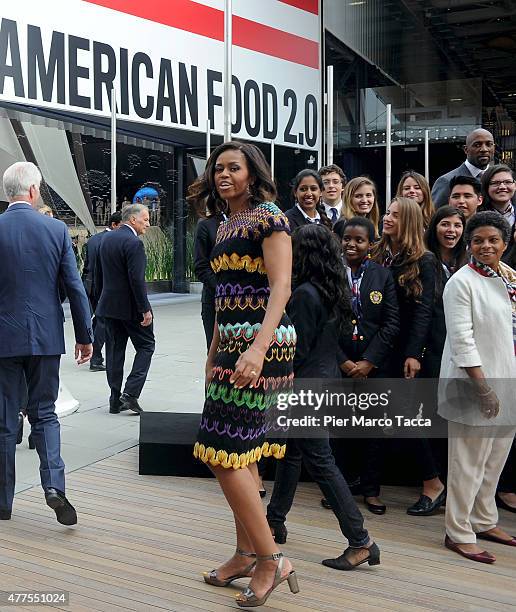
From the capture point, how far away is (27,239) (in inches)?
148

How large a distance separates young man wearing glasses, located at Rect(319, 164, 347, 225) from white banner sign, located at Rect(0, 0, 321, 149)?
6843 mm

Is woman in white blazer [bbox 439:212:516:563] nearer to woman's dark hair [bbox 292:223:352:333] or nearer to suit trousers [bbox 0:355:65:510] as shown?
woman's dark hair [bbox 292:223:352:333]

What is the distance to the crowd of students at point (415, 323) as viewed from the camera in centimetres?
328

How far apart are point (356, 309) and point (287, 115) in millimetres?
11613

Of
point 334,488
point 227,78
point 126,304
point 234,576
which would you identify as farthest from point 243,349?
point 126,304

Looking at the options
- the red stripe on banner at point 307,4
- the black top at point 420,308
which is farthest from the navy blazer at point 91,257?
the red stripe on banner at point 307,4

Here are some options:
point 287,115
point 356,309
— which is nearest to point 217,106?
point 287,115

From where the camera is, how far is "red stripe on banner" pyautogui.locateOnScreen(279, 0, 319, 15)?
49.6 feet

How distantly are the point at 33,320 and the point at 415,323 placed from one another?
196 cm

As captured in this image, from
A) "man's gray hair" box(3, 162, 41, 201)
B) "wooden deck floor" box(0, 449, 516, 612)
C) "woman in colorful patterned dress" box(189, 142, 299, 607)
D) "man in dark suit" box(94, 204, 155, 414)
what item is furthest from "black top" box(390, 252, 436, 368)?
"man in dark suit" box(94, 204, 155, 414)

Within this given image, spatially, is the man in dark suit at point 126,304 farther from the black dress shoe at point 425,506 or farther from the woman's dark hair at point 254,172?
the woman's dark hair at point 254,172

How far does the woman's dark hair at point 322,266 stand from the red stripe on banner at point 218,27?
382 inches

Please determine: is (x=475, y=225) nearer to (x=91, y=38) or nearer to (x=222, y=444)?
(x=222, y=444)

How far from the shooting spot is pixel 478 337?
336cm
